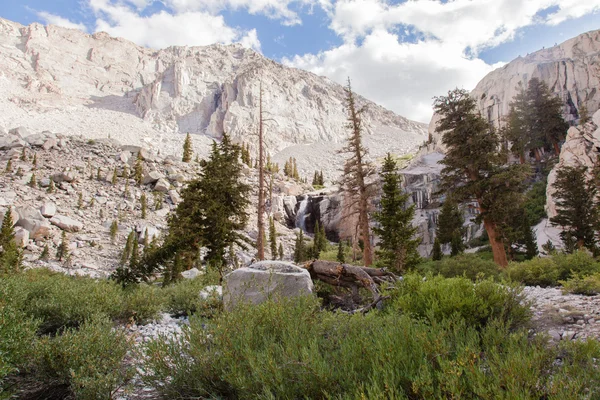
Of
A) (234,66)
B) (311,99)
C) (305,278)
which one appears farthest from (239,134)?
(305,278)

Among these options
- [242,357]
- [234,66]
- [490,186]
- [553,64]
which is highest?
[234,66]

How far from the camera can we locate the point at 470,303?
4082 millimetres

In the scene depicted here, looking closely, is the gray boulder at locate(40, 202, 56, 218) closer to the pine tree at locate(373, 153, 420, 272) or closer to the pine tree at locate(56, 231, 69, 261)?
the pine tree at locate(56, 231, 69, 261)

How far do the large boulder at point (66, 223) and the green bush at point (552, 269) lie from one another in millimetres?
37290

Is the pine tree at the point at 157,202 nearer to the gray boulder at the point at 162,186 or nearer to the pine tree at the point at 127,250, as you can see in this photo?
the gray boulder at the point at 162,186

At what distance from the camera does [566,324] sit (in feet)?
14.3

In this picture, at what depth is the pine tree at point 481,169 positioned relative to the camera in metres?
15.5

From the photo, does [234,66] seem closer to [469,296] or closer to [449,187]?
[449,187]

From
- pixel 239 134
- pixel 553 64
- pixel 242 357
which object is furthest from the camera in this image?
pixel 239 134

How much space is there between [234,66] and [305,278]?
16461cm

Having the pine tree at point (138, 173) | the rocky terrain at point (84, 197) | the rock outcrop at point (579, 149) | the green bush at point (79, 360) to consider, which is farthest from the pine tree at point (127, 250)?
the rock outcrop at point (579, 149)

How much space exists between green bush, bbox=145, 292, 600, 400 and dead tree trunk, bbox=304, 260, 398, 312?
3.34m

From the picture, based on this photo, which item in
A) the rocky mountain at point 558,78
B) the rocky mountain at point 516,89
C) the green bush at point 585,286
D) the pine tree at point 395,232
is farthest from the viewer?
the rocky mountain at point 558,78

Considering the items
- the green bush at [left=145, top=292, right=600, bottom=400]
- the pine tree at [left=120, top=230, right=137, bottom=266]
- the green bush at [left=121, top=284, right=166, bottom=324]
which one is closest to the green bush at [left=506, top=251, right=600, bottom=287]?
the green bush at [left=145, top=292, right=600, bottom=400]
